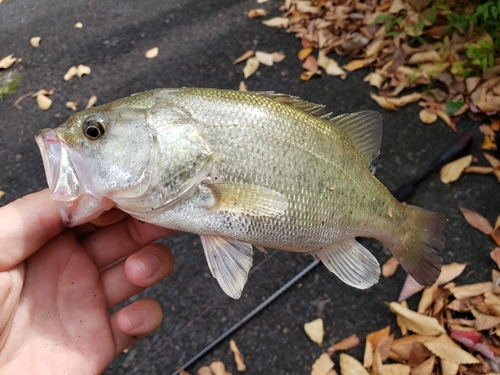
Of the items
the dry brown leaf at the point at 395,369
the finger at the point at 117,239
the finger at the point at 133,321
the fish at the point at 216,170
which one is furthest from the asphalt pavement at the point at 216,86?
the fish at the point at 216,170

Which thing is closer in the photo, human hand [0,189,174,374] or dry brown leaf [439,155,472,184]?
human hand [0,189,174,374]

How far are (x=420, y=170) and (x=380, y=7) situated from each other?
1701mm

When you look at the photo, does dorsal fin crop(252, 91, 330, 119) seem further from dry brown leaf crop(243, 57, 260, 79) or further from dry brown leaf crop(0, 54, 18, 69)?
dry brown leaf crop(0, 54, 18, 69)

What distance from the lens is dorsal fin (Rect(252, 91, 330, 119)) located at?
1.39 meters

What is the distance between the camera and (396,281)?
233 cm

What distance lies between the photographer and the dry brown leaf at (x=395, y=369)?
6.53ft

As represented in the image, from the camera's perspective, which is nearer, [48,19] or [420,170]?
[420,170]

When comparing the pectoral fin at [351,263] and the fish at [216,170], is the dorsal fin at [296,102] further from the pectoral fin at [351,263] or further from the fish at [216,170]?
the pectoral fin at [351,263]

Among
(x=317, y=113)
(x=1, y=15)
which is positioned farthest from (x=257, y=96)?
(x=1, y=15)

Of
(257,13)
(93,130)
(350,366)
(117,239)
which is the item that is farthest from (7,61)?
(350,366)

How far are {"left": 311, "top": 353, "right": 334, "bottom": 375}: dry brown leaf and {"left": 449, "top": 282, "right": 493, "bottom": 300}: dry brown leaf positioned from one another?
78cm

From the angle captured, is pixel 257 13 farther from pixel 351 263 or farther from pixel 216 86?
pixel 351 263

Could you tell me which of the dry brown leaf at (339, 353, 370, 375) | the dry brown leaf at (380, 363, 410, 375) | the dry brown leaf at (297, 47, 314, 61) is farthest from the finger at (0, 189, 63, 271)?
the dry brown leaf at (297, 47, 314, 61)

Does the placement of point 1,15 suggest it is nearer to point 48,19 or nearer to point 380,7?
point 48,19
